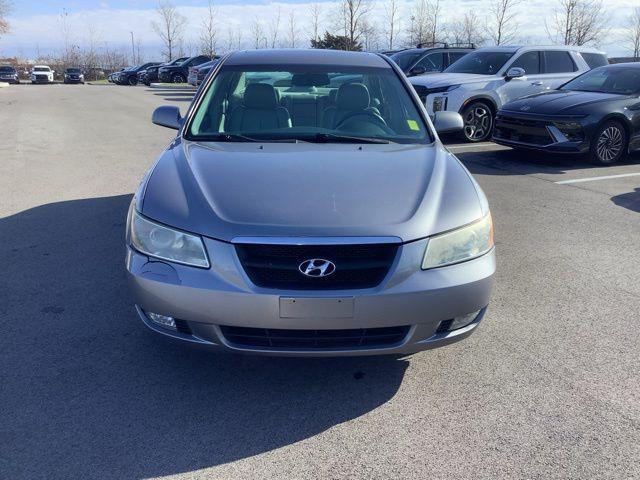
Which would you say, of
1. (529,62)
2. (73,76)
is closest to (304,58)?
(529,62)

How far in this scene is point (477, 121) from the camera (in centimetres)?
1142

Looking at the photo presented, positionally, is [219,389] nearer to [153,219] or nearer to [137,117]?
[153,219]

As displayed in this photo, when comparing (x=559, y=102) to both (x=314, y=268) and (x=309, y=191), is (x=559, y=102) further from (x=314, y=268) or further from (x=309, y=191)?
(x=314, y=268)

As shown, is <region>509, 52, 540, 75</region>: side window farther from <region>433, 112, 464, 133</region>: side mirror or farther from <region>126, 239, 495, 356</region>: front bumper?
<region>126, 239, 495, 356</region>: front bumper

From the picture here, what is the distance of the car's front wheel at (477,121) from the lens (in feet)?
37.0

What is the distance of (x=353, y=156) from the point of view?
12.0 ft

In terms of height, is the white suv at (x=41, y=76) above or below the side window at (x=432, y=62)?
below

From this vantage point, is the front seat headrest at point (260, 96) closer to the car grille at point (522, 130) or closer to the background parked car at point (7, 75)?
the car grille at point (522, 130)

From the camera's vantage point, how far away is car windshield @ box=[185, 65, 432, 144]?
13.5ft

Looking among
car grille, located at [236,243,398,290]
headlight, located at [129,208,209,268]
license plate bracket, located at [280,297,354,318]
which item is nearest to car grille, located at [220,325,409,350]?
license plate bracket, located at [280,297,354,318]

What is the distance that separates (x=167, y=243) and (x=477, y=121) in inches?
377

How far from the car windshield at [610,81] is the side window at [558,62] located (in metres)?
1.71

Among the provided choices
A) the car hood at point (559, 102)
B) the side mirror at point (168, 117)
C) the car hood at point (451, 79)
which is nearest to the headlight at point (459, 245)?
the side mirror at point (168, 117)

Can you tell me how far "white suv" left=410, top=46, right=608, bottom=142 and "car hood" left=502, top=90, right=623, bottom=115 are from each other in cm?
146
